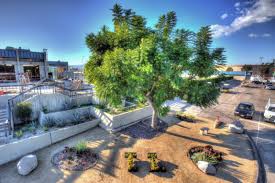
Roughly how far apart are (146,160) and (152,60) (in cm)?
471

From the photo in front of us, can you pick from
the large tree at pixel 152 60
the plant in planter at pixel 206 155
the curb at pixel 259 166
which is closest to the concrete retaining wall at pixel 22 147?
the large tree at pixel 152 60

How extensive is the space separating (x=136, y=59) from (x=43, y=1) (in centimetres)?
1170

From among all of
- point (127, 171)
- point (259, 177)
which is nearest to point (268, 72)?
point (259, 177)

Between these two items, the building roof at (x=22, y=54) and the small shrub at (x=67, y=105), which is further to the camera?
the building roof at (x=22, y=54)

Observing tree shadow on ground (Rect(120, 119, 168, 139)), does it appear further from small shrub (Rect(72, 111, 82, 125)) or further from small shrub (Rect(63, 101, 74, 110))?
small shrub (Rect(63, 101, 74, 110))

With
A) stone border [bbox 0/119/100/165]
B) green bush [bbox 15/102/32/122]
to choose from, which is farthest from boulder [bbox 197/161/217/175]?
green bush [bbox 15/102/32/122]

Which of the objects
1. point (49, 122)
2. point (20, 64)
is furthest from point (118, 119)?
point (20, 64)

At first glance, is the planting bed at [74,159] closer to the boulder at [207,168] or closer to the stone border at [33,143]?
Answer: the stone border at [33,143]

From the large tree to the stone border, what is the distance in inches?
128

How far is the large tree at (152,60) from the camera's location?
6.53m

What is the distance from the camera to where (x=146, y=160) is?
6.77 m

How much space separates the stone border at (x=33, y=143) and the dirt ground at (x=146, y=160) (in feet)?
1.18

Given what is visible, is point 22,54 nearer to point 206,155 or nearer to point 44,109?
point 44,109

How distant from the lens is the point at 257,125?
39.9 ft
